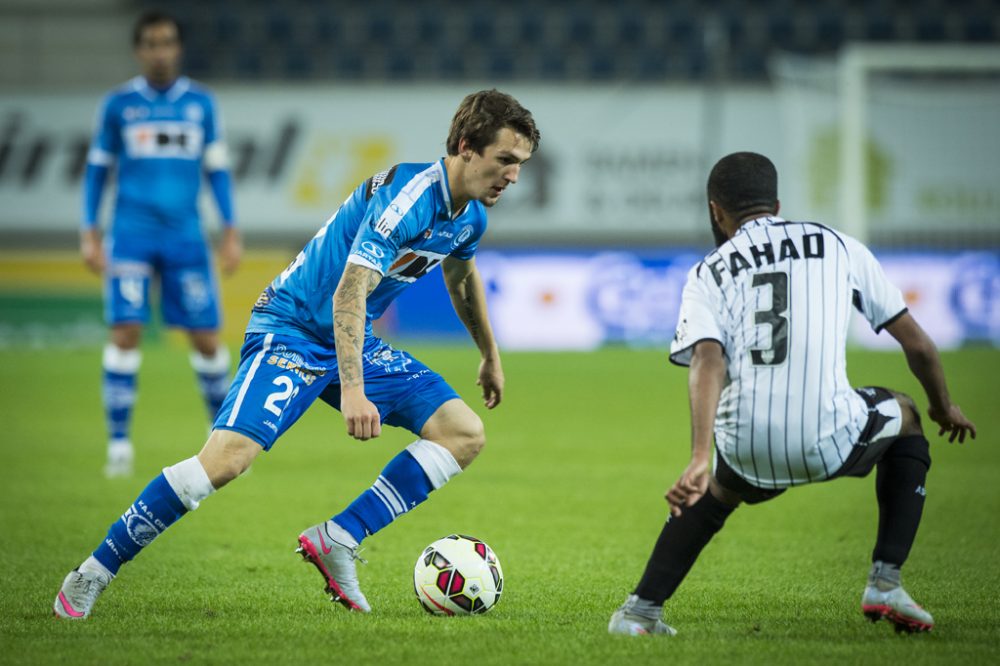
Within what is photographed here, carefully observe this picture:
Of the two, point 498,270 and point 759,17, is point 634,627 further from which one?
point 759,17

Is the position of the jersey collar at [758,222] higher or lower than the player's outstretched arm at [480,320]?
higher

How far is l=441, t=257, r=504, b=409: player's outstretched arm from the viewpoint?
496cm

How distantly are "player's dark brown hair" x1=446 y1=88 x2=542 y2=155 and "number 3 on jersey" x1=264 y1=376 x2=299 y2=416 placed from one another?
38.2 inches

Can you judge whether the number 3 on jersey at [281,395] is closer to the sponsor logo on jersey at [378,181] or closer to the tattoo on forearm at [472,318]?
the sponsor logo on jersey at [378,181]

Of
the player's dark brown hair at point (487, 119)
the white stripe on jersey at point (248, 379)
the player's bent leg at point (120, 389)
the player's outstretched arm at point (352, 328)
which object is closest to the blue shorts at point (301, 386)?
the white stripe on jersey at point (248, 379)

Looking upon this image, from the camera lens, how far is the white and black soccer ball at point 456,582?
4.48 m

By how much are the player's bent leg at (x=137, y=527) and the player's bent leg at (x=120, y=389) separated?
3760mm

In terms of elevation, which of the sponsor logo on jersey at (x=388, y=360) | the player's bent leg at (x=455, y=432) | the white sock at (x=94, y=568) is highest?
the sponsor logo on jersey at (x=388, y=360)

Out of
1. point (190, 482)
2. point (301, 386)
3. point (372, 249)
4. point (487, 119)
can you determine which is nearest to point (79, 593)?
point (190, 482)

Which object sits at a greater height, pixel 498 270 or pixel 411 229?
pixel 411 229

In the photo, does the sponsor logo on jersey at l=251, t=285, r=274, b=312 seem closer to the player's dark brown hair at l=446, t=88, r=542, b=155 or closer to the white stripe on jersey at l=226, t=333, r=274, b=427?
Result: the white stripe on jersey at l=226, t=333, r=274, b=427

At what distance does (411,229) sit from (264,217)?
679 inches

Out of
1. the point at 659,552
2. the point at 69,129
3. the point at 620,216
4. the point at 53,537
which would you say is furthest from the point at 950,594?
the point at 69,129

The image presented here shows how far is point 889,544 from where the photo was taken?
4012 mm
